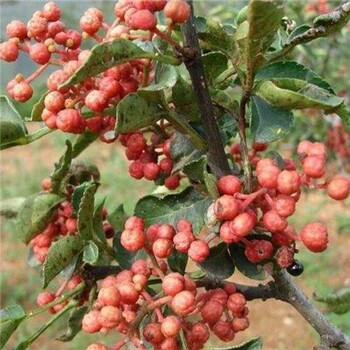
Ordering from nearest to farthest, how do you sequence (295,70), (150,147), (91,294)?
(295,70) < (150,147) < (91,294)

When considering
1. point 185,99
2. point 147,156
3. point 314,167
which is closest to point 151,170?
point 147,156

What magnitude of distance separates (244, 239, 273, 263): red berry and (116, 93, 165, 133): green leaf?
19 cm

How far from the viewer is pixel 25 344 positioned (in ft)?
3.24

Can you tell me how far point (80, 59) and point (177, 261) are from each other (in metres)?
0.32

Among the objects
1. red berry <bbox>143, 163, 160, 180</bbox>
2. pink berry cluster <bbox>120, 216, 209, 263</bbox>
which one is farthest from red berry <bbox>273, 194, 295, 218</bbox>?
red berry <bbox>143, 163, 160, 180</bbox>

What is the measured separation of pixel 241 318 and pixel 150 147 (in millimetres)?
251

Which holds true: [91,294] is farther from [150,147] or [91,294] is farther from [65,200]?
[150,147]

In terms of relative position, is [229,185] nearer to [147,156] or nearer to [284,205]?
[284,205]

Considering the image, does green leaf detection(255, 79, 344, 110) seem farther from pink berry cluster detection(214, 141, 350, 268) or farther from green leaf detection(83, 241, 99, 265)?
green leaf detection(83, 241, 99, 265)

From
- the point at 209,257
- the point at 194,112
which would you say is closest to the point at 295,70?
the point at 194,112

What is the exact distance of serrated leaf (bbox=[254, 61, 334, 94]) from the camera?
84cm

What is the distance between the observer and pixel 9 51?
0.91 m

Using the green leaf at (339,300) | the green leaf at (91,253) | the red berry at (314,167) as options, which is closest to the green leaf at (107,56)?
the red berry at (314,167)

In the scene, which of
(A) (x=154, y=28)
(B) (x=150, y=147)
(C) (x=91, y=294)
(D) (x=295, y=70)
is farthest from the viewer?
(C) (x=91, y=294)
